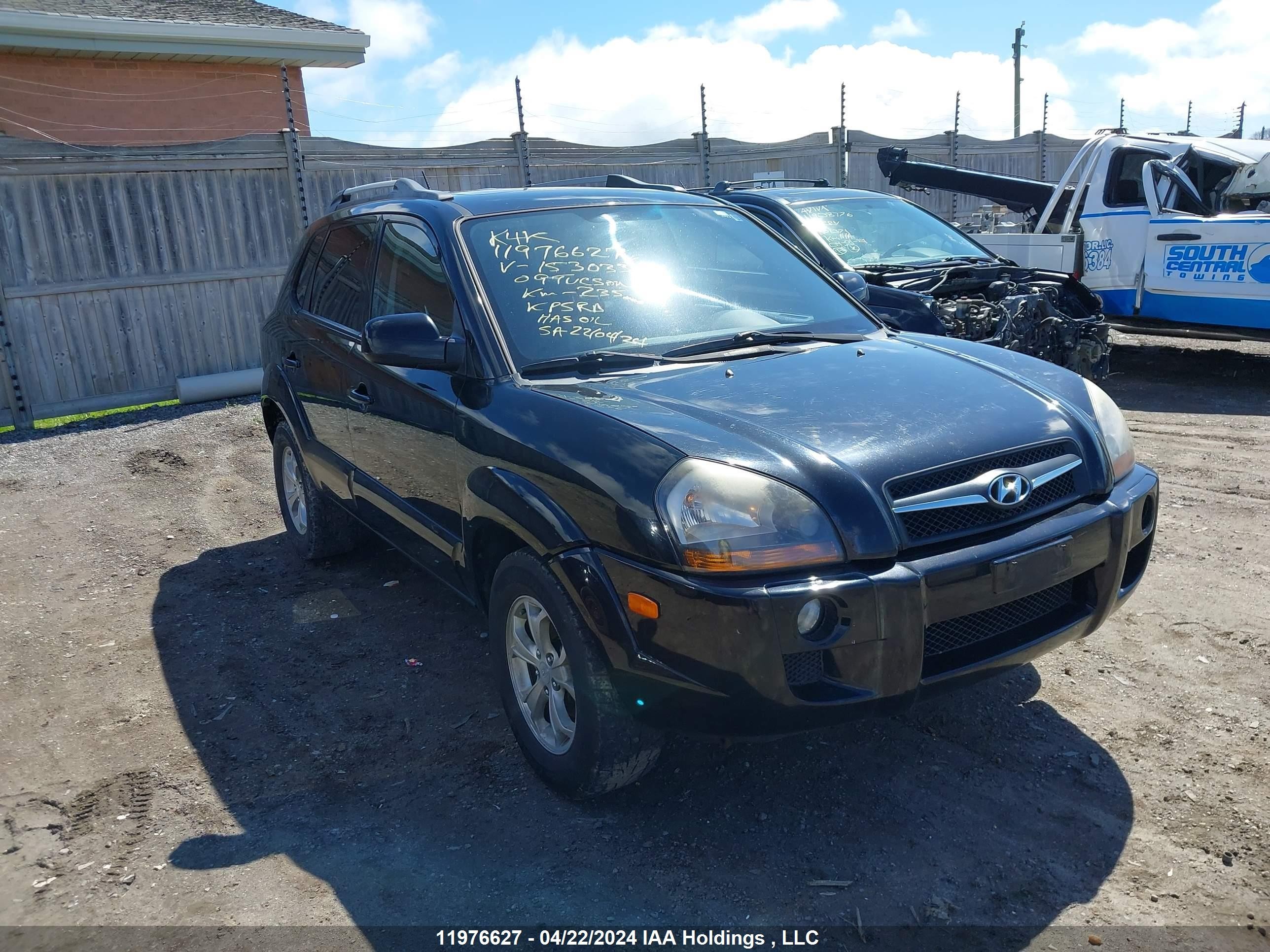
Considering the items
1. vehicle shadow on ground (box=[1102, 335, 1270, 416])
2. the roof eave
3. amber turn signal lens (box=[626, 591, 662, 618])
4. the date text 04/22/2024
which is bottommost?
vehicle shadow on ground (box=[1102, 335, 1270, 416])

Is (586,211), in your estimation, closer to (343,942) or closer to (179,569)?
(343,942)

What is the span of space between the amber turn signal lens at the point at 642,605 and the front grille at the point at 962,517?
711 mm

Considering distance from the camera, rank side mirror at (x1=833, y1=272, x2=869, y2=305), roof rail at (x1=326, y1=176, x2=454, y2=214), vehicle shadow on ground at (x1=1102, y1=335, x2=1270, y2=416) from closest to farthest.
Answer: roof rail at (x1=326, y1=176, x2=454, y2=214), side mirror at (x1=833, y1=272, x2=869, y2=305), vehicle shadow on ground at (x1=1102, y1=335, x2=1270, y2=416)

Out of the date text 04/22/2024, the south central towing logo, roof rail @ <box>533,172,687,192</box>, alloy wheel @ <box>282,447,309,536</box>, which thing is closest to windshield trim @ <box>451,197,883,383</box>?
roof rail @ <box>533,172,687,192</box>

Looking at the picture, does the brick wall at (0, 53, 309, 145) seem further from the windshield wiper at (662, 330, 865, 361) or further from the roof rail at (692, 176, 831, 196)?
the windshield wiper at (662, 330, 865, 361)

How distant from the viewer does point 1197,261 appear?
9211mm

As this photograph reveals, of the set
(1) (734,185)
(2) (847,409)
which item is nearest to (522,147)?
(1) (734,185)

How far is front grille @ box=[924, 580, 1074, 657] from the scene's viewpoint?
9.32 ft

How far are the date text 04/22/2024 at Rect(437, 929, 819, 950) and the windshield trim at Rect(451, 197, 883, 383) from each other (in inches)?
67.6

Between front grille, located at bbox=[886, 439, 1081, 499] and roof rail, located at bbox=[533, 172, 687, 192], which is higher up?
roof rail, located at bbox=[533, 172, 687, 192]

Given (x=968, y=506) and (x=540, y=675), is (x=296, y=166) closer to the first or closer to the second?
(x=540, y=675)

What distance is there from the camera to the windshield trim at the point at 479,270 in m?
3.55

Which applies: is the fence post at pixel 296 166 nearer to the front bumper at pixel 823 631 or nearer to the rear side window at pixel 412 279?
the rear side window at pixel 412 279

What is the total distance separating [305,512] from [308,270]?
4.44 ft
